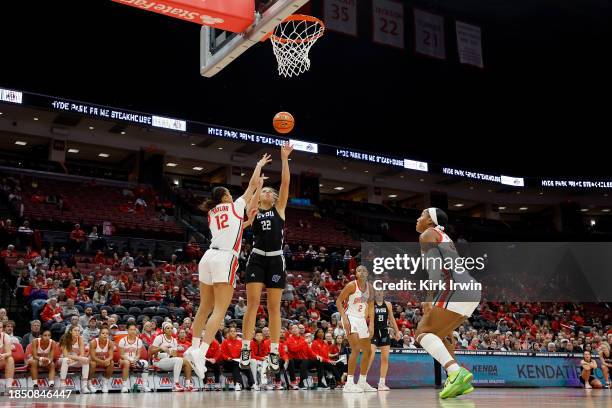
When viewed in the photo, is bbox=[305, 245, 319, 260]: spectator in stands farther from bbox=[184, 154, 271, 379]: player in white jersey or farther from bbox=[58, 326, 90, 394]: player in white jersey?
bbox=[184, 154, 271, 379]: player in white jersey

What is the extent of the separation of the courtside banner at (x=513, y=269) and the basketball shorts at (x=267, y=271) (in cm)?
1525

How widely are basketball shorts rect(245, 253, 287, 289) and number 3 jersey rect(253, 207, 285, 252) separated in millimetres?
113

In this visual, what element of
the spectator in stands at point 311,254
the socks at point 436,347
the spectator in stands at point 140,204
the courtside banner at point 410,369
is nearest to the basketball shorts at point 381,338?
the courtside banner at point 410,369

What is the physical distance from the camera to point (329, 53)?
30.6 metres

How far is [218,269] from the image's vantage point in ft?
20.8

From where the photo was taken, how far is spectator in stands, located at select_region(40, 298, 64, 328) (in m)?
12.6

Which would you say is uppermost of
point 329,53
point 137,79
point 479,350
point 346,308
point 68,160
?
point 329,53

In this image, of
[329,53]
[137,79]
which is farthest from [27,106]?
[329,53]

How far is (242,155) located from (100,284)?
17.2m

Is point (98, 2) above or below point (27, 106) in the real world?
above

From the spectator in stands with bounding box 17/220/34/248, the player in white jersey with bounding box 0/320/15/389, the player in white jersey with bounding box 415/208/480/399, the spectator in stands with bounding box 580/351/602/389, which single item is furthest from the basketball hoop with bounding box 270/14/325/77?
the spectator in stands with bounding box 580/351/602/389

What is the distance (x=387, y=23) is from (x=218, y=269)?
17.0 meters

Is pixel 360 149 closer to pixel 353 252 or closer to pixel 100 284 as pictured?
pixel 353 252

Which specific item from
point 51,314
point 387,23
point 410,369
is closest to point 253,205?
point 51,314
